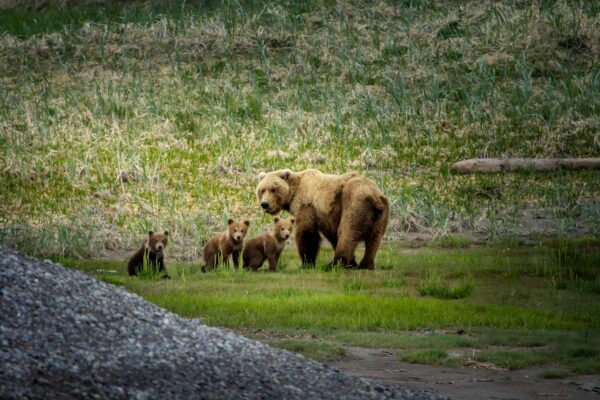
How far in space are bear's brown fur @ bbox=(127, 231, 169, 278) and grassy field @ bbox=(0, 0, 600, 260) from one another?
1.29 m

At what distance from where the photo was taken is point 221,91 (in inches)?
898

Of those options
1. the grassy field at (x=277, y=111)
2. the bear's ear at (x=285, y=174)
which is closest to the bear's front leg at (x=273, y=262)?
the bear's ear at (x=285, y=174)

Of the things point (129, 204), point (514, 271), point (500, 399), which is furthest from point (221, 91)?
point (500, 399)

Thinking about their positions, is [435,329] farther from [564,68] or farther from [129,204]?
[564,68]

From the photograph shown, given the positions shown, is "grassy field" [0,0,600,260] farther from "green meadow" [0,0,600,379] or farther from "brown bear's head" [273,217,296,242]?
"brown bear's head" [273,217,296,242]

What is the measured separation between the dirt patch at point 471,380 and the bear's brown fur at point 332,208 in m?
3.82

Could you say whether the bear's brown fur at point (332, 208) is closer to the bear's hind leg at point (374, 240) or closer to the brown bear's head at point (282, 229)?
the bear's hind leg at point (374, 240)

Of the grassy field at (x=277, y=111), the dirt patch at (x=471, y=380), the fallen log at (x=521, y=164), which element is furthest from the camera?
the fallen log at (x=521, y=164)

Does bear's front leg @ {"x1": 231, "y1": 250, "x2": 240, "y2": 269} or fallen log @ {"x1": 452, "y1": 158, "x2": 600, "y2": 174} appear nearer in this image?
bear's front leg @ {"x1": 231, "y1": 250, "x2": 240, "y2": 269}

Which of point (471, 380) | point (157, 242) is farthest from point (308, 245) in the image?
point (471, 380)

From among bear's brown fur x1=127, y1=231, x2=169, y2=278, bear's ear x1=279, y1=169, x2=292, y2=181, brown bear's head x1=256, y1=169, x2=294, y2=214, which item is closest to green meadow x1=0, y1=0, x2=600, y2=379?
bear's brown fur x1=127, y1=231, x2=169, y2=278

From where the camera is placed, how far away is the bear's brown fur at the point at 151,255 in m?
13.3

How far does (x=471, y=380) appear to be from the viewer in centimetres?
890

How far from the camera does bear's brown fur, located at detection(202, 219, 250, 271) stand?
13.6 meters
